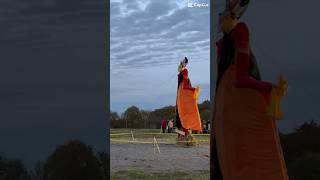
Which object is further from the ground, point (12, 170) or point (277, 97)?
point (277, 97)

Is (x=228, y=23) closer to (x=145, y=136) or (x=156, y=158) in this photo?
(x=156, y=158)

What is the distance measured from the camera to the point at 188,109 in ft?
40.9

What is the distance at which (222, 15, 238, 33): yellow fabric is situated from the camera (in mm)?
4637

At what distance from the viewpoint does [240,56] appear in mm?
4461

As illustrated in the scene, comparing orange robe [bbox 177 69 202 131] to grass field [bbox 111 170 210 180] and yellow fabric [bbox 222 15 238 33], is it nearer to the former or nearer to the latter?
grass field [bbox 111 170 210 180]

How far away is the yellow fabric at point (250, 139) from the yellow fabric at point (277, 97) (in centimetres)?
→ 8

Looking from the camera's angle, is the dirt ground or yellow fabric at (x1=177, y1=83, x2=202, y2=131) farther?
yellow fabric at (x1=177, y1=83, x2=202, y2=131)

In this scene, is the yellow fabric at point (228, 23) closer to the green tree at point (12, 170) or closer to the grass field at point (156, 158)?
the green tree at point (12, 170)

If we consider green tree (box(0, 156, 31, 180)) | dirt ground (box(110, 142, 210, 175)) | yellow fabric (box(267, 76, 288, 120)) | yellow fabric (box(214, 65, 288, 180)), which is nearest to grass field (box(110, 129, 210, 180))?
dirt ground (box(110, 142, 210, 175))

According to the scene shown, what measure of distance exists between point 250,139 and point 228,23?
A: 1.04 metres

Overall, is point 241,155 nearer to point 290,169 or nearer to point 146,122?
point 290,169

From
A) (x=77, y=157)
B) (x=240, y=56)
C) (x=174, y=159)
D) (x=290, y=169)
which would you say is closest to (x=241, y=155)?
(x=240, y=56)

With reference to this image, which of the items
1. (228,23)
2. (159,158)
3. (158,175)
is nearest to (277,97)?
(228,23)

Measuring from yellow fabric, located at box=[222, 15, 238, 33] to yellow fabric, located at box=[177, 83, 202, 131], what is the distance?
25.0 feet
